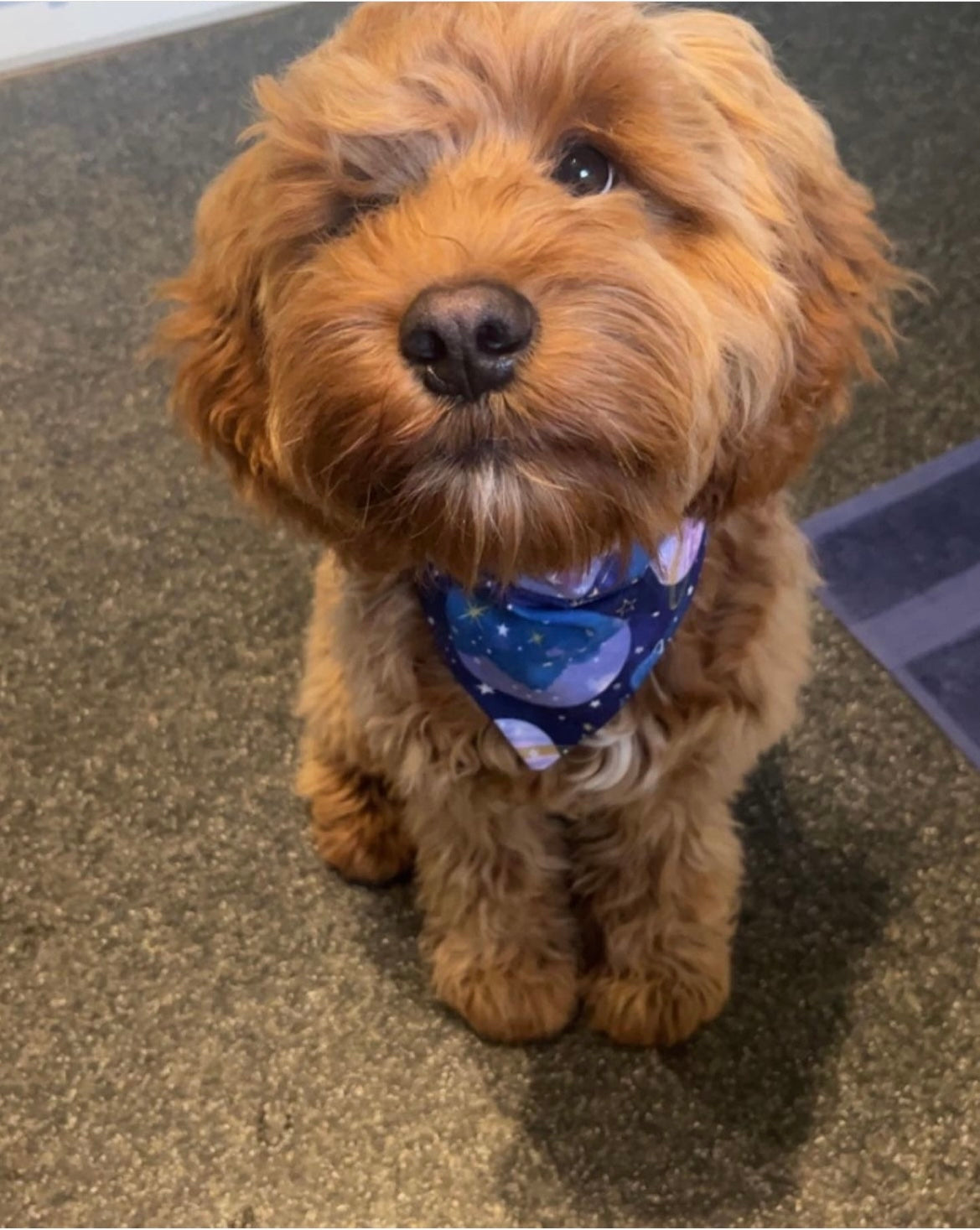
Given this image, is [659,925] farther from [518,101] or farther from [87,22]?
[87,22]

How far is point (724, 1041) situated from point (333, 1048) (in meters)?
0.39

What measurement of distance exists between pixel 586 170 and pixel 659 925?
0.75 m

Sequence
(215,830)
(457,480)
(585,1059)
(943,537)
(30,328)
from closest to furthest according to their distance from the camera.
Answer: (457,480)
(585,1059)
(215,830)
(943,537)
(30,328)

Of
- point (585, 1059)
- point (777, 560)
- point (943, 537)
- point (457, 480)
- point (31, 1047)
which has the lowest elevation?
point (31, 1047)

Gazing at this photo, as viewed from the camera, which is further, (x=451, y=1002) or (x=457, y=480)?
(x=451, y=1002)

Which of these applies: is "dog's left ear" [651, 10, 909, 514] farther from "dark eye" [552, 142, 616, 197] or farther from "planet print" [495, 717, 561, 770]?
"planet print" [495, 717, 561, 770]

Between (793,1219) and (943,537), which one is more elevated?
(943,537)

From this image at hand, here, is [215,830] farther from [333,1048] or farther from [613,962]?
[613,962]

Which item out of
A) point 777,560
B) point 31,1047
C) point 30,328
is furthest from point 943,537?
point 30,328

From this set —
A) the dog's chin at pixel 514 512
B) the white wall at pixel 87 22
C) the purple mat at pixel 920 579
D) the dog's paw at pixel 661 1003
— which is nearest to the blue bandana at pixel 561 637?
the dog's chin at pixel 514 512

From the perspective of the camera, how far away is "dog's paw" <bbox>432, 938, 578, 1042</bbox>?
4.24 feet

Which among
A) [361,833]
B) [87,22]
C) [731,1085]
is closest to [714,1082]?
[731,1085]

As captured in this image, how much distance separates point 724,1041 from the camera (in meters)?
1.31

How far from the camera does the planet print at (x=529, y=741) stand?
1.05 m
